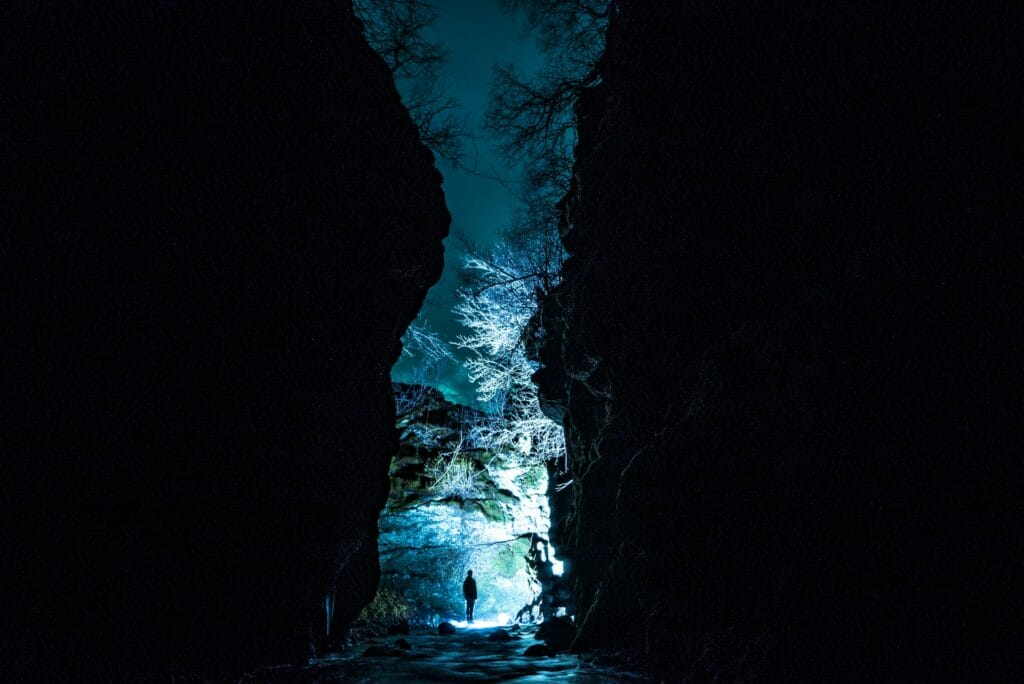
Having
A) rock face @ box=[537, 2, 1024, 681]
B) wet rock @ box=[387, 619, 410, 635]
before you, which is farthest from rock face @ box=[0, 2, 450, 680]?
wet rock @ box=[387, 619, 410, 635]

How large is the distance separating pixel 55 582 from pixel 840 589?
613 cm

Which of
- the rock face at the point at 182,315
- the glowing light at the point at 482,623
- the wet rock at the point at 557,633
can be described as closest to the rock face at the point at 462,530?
the glowing light at the point at 482,623

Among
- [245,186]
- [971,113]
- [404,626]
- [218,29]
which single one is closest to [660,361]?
[971,113]

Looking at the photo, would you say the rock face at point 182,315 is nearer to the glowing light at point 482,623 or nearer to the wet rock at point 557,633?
the wet rock at point 557,633

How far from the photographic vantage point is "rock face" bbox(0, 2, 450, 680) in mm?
3867

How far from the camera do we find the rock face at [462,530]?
19.1 meters

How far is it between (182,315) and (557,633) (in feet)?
35.7

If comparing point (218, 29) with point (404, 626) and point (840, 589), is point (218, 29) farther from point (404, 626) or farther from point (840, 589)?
point (404, 626)

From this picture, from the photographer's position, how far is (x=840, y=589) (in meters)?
3.51

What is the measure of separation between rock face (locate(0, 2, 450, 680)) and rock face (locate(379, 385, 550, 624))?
11316 mm

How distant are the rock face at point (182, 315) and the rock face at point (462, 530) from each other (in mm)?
11316

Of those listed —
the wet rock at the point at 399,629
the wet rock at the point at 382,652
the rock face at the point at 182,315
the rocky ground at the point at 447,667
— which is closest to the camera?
the rock face at the point at 182,315

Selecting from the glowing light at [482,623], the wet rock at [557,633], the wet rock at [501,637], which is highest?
the wet rock at [557,633]

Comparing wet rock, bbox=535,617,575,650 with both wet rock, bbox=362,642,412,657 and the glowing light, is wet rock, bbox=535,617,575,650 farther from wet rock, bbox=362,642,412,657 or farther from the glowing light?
the glowing light
